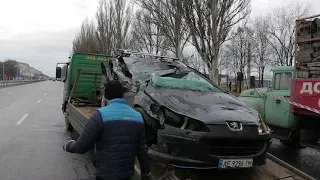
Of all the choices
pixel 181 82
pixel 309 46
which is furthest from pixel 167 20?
pixel 181 82

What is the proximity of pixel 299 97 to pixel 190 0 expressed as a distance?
11.7m

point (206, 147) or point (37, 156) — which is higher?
point (206, 147)

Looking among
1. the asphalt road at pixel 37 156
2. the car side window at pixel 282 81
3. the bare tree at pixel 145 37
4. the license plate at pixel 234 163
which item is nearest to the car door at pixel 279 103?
the car side window at pixel 282 81

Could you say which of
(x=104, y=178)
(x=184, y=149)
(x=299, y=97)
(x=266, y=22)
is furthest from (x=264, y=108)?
(x=266, y=22)

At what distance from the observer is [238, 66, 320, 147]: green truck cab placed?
6.88 m

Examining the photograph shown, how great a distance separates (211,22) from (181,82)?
12311 millimetres

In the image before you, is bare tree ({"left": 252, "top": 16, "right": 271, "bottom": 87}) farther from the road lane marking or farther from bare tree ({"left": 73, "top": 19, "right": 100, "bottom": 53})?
the road lane marking

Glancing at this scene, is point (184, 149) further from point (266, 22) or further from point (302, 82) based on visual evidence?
point (266, 22)

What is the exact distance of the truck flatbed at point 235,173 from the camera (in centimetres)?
450

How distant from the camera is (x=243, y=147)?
448 cm

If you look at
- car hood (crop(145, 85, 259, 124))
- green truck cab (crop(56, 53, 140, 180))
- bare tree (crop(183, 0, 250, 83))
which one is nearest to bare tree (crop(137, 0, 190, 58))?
bare tree (crop(183, 0, 250, 83))

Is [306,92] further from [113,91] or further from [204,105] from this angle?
[113,91]

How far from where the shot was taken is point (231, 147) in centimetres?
442

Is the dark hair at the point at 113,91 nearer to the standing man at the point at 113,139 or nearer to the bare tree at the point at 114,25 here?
the standing man at the point at 113,139
